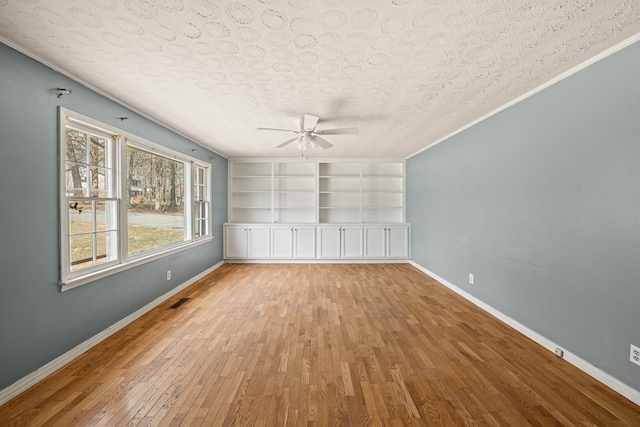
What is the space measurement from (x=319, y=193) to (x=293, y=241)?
135 centimetres

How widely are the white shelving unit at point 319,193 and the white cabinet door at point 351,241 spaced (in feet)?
1.05

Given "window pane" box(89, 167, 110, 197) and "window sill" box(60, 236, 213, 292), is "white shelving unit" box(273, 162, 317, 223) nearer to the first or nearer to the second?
"window sill" box(60, 236, 213, 292)

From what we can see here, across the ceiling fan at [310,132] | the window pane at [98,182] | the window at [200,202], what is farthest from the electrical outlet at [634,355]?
the window at [200,202]

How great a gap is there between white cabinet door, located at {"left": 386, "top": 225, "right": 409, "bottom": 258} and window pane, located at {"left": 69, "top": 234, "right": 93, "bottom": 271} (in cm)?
519

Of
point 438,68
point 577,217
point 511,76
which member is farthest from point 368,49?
point 577,217

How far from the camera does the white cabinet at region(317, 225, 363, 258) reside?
5832 millimetres

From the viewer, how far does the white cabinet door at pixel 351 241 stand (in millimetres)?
5832

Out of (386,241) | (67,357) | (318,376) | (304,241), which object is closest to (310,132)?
(318,376)

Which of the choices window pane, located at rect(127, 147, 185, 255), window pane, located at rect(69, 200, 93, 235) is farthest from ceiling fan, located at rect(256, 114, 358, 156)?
window pane, located at rect(69, 200, 93, 235)

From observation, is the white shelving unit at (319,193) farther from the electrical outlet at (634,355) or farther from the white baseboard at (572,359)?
the electrical outlet at (634,355)

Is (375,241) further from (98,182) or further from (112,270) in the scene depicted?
(98,182)

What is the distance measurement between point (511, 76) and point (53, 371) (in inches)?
181

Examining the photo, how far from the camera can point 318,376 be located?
6.25 ft

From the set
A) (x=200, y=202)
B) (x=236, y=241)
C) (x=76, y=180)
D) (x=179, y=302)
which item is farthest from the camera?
(x=236, y=241)
